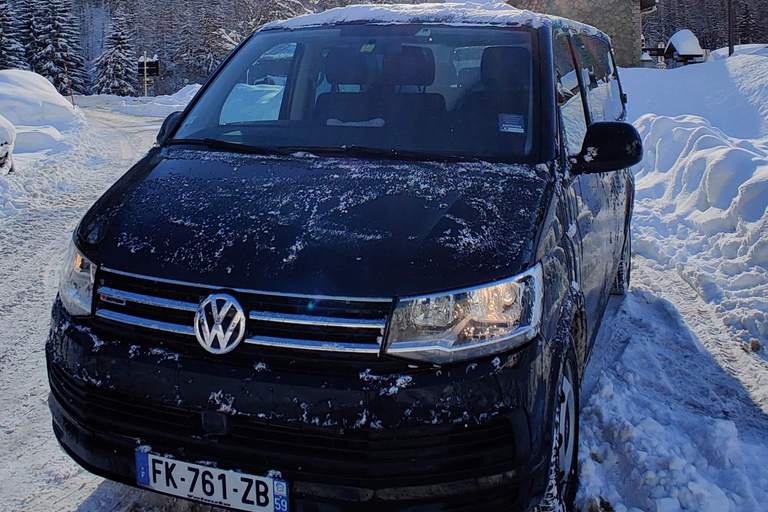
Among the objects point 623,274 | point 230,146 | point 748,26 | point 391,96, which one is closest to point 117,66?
point 623,274

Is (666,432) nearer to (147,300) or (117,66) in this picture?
(147,300)

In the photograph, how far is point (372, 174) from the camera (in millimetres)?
2645

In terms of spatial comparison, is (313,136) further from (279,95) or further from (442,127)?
(279,95)

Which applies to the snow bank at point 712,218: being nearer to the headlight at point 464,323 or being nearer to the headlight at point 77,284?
the headlight at point 464,323

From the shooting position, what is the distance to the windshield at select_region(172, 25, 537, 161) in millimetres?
2936

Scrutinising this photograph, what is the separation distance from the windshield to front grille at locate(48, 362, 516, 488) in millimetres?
1237

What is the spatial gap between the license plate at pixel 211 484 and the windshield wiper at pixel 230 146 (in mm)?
1361

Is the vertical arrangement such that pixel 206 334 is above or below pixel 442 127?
below

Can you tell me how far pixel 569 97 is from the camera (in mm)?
3328

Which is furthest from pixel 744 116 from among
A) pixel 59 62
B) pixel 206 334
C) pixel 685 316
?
pixel 59 62

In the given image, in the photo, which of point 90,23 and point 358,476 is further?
point 90,23

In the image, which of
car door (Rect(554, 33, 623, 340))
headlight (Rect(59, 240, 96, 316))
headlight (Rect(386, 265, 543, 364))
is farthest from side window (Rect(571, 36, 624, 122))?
headlight (Rect(59, 240, 96, 316))

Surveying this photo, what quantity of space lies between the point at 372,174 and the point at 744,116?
1301 cm

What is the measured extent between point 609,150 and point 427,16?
47.1 inches
